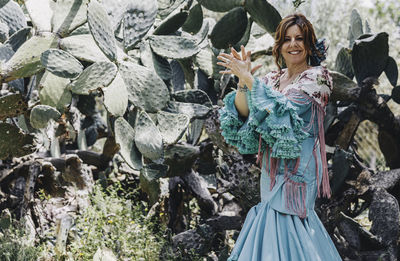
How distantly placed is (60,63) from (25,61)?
0.88ft

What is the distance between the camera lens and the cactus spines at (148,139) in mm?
2621

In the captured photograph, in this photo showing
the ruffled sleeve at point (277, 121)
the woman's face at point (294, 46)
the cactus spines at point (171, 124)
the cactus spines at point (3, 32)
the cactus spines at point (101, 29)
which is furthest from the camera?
the cactus spines at point (3, 32)

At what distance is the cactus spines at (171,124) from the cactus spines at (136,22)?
17.8 inches

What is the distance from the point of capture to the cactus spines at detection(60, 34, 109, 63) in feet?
9.07

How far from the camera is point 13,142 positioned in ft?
10.8

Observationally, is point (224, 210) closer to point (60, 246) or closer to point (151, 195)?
point (151, 195)

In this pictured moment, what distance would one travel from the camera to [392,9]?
37.0 feet

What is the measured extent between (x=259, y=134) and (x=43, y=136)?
193 centimetres

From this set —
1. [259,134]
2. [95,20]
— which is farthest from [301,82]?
[95,20]

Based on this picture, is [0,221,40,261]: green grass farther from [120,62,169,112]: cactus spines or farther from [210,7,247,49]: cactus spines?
[210,7,247,49]: cactus spines

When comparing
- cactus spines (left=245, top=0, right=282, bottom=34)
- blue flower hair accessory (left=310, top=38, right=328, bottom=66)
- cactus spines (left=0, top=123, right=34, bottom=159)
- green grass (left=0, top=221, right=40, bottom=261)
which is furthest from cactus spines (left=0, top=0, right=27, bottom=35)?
blue flower hair accessory (left=310, top=38, right=328, bottom=66)

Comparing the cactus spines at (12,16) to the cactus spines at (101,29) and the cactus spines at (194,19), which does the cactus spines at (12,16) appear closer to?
the cactus spines at (101,29)

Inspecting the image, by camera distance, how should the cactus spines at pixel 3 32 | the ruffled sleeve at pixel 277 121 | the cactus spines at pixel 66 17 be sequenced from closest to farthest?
the ruffled sleeve at pixel 277 121 → the cactus spines at pixel 66 17 → the cactus spines at pixel 3 32

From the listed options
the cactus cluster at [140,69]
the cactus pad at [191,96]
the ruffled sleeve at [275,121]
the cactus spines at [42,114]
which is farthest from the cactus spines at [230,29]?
the ruffled sleeve at [275,121]
